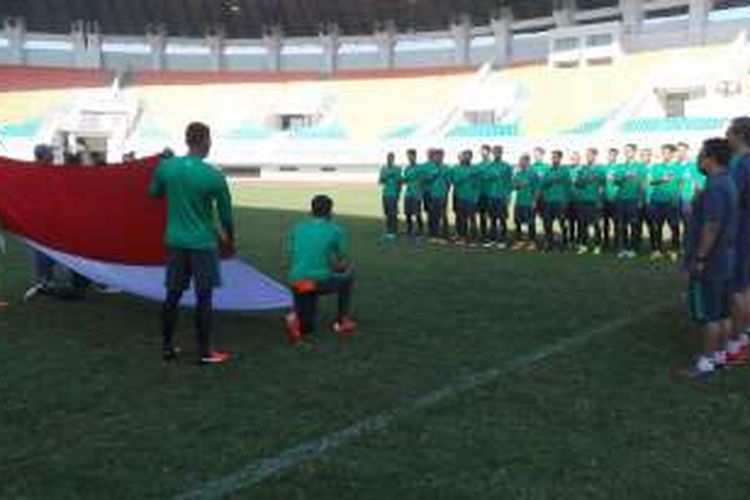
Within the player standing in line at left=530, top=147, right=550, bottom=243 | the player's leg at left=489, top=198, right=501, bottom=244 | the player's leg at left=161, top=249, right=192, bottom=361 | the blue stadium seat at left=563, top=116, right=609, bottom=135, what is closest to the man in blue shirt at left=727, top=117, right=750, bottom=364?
the player's leg at left=161, top=249, right=192, bottom=361

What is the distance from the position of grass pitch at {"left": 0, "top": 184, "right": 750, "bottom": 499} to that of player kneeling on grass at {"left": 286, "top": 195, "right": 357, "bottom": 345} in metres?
0.20

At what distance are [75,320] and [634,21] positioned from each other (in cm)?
3865

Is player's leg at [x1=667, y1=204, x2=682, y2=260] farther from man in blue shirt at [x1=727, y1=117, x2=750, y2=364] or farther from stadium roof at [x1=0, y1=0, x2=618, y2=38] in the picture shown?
stadium roof at [x1=0, y1=0, x2=618, y2=38]

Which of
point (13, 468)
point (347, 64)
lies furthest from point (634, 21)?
point (13, 468)

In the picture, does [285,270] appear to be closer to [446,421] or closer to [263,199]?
[446,421]

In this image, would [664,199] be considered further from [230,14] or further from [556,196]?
[230,14]

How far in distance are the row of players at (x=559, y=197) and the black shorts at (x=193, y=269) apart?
8527 mm

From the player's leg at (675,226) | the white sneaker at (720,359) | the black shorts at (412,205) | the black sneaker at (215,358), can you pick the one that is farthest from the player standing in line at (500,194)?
the black sneaker at (215,358)

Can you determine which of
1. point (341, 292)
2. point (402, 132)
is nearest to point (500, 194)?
point (341, 292)

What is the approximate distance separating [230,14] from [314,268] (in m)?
53.3

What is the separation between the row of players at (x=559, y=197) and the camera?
15.7m

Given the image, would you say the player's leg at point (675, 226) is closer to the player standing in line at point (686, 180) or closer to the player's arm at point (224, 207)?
the player standing in line at point (686, 180)

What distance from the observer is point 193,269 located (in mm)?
7754

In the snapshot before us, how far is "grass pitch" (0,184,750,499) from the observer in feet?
17.8
